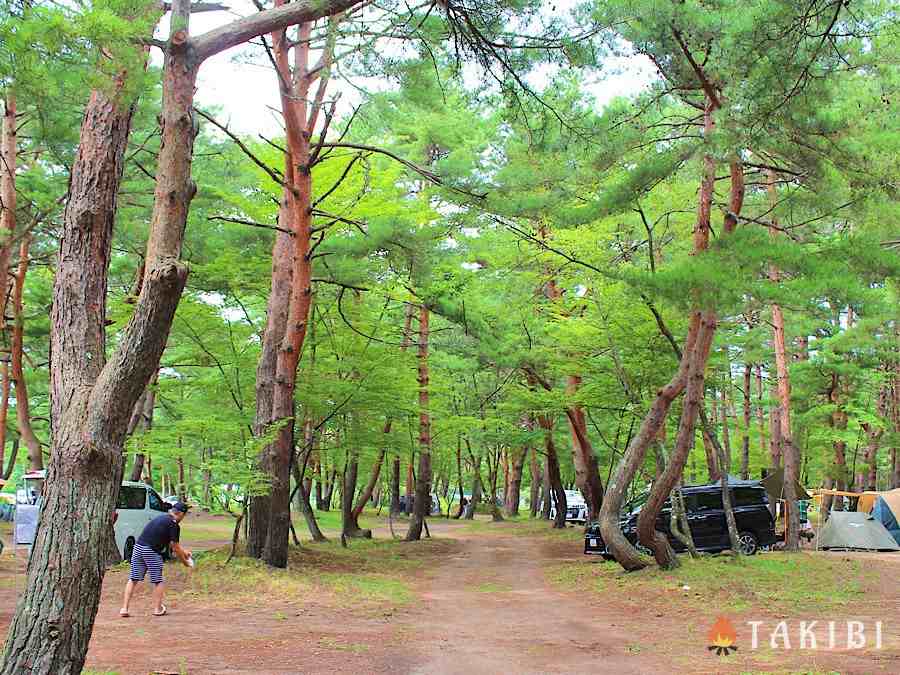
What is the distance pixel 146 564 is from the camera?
9.55m

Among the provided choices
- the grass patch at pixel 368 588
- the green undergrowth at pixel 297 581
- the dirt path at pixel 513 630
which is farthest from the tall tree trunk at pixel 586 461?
the grass patch at pixel 368 588

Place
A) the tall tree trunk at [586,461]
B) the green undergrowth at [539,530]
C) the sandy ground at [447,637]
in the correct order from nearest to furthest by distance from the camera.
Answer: the sandy ground at [447,637] → the tall tree trunk at [586,461] → the green undergrowth at [539,530]

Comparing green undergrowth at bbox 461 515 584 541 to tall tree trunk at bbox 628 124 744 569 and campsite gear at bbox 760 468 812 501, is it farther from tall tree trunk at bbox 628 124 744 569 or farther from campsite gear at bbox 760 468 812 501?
tall tree trunk at bbox 628 124 744 569

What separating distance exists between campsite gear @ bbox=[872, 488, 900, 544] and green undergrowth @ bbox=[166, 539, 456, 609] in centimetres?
1515

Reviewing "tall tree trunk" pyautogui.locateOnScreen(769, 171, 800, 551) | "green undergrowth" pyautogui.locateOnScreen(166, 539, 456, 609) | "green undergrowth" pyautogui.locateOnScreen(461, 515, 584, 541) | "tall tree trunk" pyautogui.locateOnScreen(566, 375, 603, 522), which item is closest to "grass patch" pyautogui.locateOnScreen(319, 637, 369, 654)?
"green undergrowth" pyautogui.locateOnScreen(166, 539, 456, 609)

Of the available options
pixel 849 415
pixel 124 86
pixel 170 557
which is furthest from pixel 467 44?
pixel 849 415

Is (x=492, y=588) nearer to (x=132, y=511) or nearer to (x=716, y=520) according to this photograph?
(x=716, y=520)

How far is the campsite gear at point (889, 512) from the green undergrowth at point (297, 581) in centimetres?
1515

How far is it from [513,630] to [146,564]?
4.21 metres

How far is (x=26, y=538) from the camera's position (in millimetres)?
17453

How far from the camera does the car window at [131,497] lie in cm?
1545

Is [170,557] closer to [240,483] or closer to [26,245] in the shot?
[240,483]

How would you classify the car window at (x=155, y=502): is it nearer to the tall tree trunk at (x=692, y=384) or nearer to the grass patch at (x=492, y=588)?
the grass patch at (x=492, y=588)

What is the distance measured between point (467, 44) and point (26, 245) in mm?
12711
